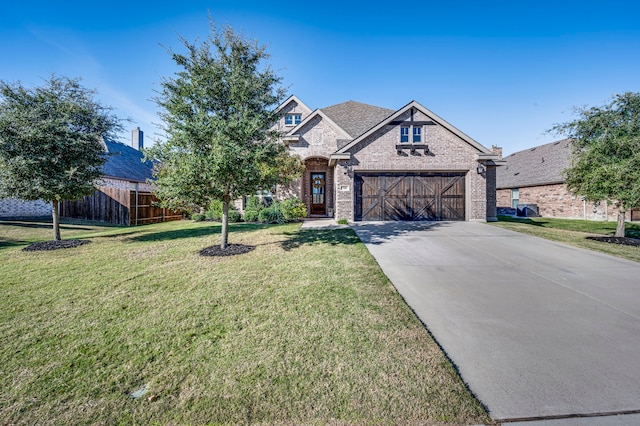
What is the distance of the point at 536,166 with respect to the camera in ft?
74.1

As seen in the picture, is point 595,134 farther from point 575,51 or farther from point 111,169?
point 111,169

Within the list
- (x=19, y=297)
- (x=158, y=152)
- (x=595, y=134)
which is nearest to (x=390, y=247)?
Answer: (x=158, y=152)

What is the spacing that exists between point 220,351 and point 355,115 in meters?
19.3

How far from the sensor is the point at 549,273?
552cm

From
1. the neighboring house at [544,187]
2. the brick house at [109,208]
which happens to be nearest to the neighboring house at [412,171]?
the neighboring house at [544,187]

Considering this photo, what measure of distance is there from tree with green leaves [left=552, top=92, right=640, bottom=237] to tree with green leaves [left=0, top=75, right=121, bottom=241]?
16661 millimetres

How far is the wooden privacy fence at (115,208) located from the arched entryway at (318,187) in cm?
902

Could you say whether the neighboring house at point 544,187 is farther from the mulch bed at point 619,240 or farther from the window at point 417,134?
the window at point 417,134

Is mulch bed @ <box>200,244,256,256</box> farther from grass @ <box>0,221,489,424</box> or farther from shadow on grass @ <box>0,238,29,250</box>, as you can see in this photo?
shadow on grass @ <box>0,238,29,250</box>

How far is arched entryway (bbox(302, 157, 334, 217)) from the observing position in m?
16.9

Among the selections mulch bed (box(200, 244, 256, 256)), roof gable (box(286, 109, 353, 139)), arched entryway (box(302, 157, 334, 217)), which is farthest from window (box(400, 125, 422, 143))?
mulch bed (box(200, 244, 256, 256))

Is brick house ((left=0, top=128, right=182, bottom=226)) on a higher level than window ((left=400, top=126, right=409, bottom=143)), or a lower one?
lower

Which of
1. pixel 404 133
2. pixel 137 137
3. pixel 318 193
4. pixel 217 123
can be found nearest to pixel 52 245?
pixel 217 123

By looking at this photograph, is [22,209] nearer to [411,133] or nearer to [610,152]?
[411,133]
